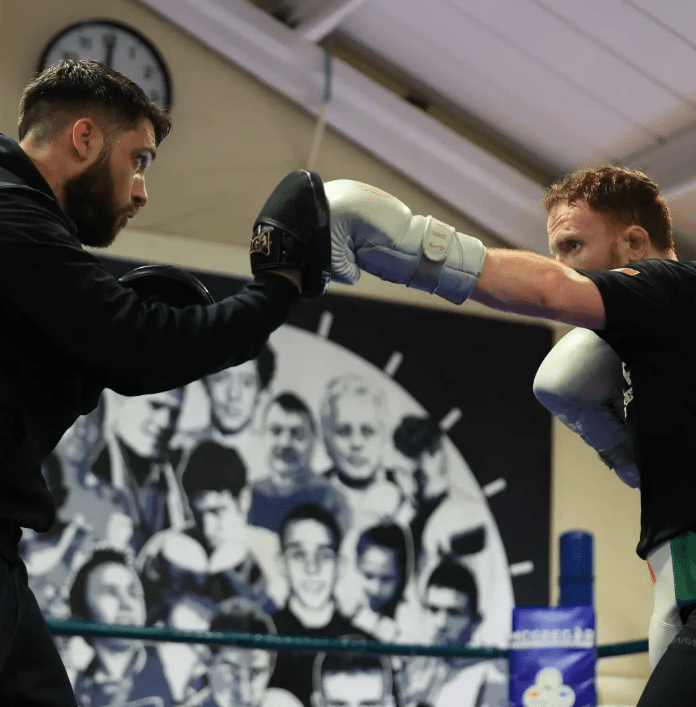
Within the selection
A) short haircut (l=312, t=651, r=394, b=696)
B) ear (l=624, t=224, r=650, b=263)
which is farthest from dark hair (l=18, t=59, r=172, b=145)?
short haircut (l=312, t=651, r=394, b=696)

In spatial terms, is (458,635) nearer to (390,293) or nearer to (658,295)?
(390,293)

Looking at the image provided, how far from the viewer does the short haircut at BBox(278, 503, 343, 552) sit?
151 inches

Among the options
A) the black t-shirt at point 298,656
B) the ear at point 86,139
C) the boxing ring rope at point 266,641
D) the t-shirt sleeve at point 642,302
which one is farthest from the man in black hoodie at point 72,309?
the black t-shirt at point 298,656

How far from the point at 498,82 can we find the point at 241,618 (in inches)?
91.6

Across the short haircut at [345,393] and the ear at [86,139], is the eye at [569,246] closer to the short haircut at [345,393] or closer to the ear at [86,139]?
the ear at [86,139]

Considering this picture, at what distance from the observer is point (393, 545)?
3957 mm

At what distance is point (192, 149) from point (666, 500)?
3.11 meters

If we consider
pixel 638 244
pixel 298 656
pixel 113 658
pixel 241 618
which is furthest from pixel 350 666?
pixel 638 244

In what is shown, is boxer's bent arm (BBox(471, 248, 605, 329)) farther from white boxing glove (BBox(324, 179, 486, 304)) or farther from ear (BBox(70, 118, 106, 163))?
ear (BBox(70, 118, 106, 163))

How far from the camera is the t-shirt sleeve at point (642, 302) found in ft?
4.26

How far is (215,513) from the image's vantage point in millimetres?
3721

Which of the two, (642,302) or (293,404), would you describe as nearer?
(642,302)

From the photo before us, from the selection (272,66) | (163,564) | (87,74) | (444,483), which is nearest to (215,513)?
(163,564)

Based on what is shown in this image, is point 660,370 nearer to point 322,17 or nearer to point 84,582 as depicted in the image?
point 84,582
